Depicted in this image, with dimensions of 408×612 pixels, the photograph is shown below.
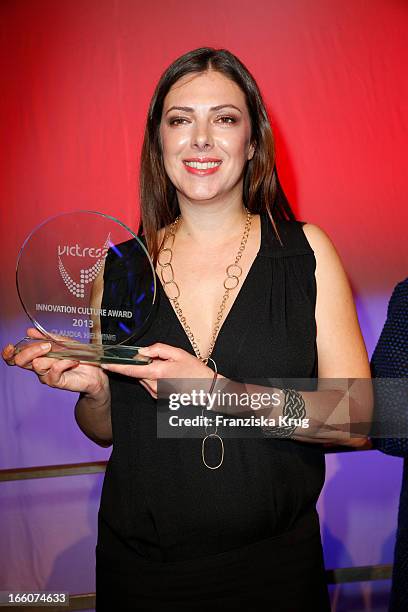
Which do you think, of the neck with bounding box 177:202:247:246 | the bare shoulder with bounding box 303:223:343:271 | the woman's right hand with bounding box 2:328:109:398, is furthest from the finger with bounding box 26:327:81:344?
the bare shoulder with bounding box 303:223:343:271

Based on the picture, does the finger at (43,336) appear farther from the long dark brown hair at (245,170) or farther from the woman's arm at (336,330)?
the woman's arm at (336,330)

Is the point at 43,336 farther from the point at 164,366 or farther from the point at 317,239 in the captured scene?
the point at 317,239

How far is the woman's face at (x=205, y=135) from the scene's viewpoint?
143 centimetres

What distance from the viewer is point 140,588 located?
1325 millimetres

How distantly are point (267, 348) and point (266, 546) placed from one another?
0.39 meters

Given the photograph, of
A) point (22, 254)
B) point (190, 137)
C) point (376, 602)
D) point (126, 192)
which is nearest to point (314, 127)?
point (126, 192)

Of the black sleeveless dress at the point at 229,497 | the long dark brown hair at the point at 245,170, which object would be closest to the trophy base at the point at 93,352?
the black sleeveless dress at the point at 229,497

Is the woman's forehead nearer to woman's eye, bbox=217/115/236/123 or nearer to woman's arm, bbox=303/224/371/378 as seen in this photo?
woman's eye, bbox=217/115/236/123

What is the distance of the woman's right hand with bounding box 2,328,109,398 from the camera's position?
1.29 m

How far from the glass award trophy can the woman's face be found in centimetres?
22

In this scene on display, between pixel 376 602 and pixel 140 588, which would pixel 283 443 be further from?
pixel 376 602

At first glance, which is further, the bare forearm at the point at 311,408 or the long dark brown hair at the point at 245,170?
the long dark brown hair at the point at 245,170

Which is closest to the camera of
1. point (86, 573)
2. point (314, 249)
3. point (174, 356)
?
point (174, 356)

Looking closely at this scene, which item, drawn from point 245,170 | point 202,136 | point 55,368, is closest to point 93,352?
point 55,368
